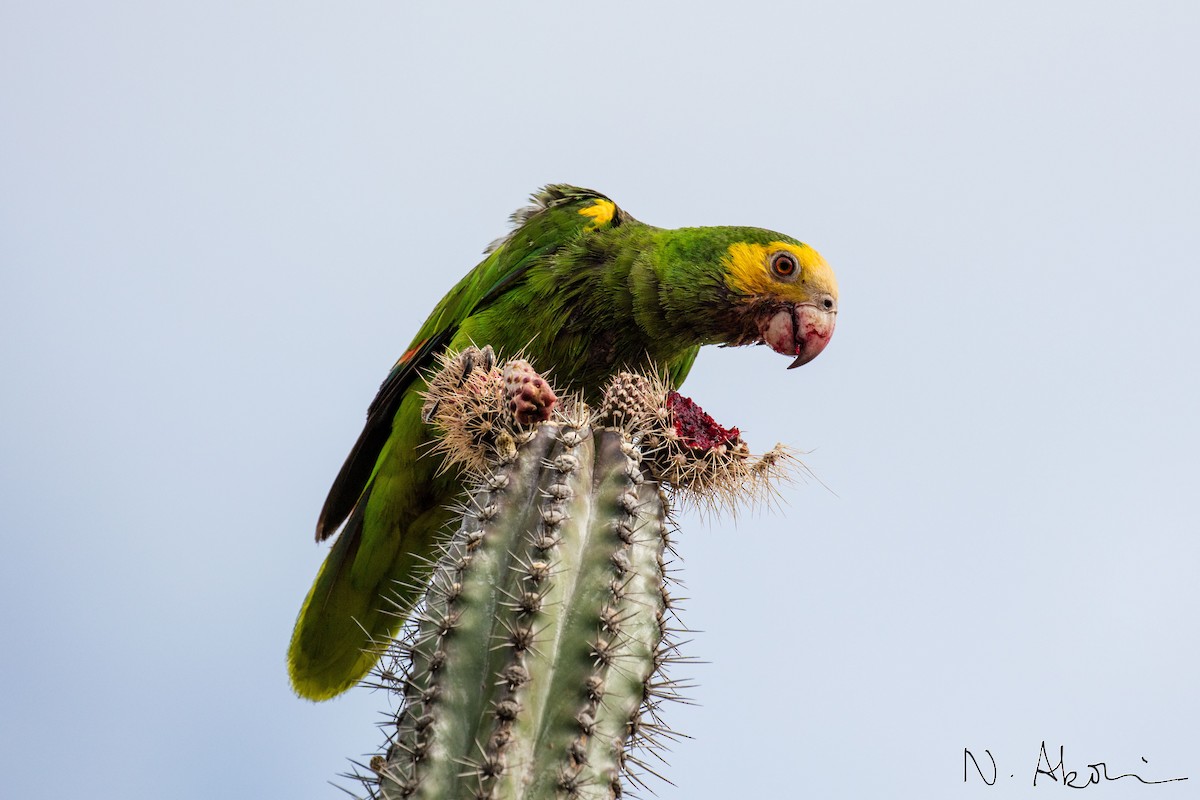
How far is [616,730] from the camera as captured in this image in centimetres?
243

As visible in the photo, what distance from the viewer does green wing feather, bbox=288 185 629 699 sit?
4617 mm

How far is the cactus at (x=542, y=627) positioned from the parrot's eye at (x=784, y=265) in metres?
1.81

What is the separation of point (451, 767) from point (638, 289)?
8.54 feet

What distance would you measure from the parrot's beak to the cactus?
1790 mm

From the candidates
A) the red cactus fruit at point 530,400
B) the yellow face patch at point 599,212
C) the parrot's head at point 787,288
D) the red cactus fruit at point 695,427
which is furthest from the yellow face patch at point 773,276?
the red cactus fruit at point 530,400

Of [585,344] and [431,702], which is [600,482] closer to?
[431,702]

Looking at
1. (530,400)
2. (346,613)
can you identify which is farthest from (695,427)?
(346,613)

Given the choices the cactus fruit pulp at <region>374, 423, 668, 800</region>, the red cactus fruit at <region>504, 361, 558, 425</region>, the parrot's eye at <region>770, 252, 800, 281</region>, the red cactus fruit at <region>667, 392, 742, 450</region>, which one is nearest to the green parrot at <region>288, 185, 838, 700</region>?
the parrot's eye at <region>770, 252, 800, 281</region>

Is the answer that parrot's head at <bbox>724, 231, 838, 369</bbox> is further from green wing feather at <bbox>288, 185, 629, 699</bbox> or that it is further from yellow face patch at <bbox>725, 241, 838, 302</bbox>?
green wing feather at <bbox>288, 185, 629, 699</bbox>

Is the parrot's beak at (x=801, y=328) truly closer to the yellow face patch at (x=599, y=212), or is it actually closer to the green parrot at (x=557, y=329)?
the green parrot at (x=557, y=329)

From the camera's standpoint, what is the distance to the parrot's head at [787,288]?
442 cm

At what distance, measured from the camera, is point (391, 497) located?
4.62m

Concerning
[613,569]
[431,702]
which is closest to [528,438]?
[613,569]

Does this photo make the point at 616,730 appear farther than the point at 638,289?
No
